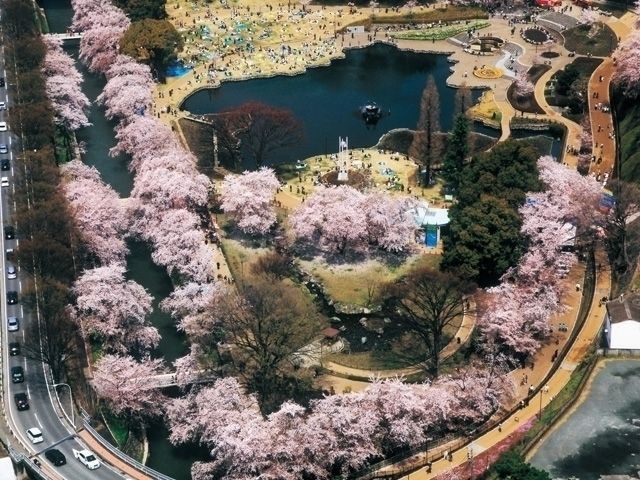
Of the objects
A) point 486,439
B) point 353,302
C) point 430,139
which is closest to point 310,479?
point 486,439

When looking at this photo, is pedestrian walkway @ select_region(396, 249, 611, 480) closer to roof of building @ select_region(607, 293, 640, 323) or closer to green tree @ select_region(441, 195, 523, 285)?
roof of building @ select_region(607, 293, 640, 323)

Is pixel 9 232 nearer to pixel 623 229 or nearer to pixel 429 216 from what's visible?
pixel 429 216

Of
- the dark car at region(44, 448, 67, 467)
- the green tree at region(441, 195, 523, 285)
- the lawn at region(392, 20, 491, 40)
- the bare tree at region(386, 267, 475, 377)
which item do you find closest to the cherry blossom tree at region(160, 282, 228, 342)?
the dark car at region(44, 448, 67, 467)

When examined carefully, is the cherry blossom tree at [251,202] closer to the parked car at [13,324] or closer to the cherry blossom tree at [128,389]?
the cherry blossom tree at [128,389]

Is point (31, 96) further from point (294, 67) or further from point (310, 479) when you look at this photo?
point (310, 479)

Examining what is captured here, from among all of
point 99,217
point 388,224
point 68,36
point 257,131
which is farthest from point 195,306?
point 68,36

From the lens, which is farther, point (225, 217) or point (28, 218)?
point (225, 217)
